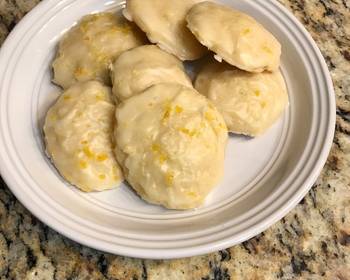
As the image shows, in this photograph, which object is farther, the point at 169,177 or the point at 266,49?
the point at 266,49

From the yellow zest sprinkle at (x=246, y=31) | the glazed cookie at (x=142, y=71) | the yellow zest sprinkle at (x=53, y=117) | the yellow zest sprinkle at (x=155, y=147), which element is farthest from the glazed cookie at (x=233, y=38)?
the yellow zest sprinkle at (x=53, y=117)

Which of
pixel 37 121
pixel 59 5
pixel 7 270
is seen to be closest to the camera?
pixel 7 270

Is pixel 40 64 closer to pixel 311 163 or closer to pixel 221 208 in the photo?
pixel 221 208

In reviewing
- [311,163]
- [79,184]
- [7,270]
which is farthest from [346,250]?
[7,270]

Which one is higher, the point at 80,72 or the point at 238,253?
the point at 80,72

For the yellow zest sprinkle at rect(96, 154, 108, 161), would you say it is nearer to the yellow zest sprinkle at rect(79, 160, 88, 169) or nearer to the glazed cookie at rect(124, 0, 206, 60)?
the yellow zest sprinkle at rect(79, 160, 88, 169)

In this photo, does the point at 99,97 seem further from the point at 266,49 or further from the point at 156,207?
the point at 266,49

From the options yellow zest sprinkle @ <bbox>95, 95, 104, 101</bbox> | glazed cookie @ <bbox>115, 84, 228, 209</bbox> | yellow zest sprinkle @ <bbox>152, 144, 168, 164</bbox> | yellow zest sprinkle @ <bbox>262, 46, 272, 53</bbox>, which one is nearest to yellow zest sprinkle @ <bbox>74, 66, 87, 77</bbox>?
yellow zest sprinkle @ <bbox>95, 95, 104, 101</bbox>

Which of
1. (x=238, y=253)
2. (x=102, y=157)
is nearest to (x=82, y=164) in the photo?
(x=102, y=157)
